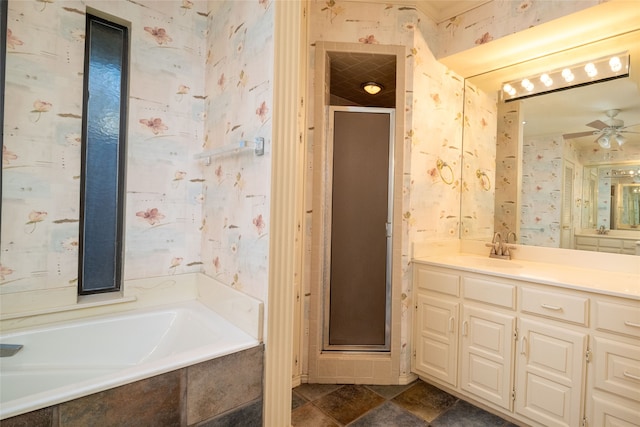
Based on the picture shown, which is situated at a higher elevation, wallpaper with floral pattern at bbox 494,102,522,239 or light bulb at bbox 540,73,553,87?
light bulb at bbox 540,73,553,87

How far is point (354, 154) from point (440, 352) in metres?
1.48

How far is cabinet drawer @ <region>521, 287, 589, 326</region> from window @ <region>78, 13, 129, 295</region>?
2298 mm

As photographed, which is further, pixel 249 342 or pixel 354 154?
pixel 354 154

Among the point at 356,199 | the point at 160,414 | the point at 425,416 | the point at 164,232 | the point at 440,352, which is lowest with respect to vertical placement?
the point at 425,416

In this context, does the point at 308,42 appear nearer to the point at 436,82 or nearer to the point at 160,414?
the point at 436,82

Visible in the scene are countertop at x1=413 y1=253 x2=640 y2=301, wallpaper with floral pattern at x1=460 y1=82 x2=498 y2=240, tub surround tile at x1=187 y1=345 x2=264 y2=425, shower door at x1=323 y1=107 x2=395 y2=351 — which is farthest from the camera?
wallpaper with floral pattern at x1=460 y1=82 x2=498 y2=240

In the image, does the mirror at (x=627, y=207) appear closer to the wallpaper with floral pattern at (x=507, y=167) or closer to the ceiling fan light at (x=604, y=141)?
the ceiling fan light at (x=604, y=141)

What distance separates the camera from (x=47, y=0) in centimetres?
153

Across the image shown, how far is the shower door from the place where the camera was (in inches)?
90.0

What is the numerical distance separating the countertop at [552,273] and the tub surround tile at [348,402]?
946mm

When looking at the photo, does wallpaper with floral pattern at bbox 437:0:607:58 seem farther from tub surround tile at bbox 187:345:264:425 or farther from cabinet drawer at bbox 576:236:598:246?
tub surround tile at bbox 187:345:264:425

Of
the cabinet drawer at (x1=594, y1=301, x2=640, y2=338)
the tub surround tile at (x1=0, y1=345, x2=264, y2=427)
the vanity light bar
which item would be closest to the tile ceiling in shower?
the vanity light bar

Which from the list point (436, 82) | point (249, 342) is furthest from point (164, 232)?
point (436, 82)

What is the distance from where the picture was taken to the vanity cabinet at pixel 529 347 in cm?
143
